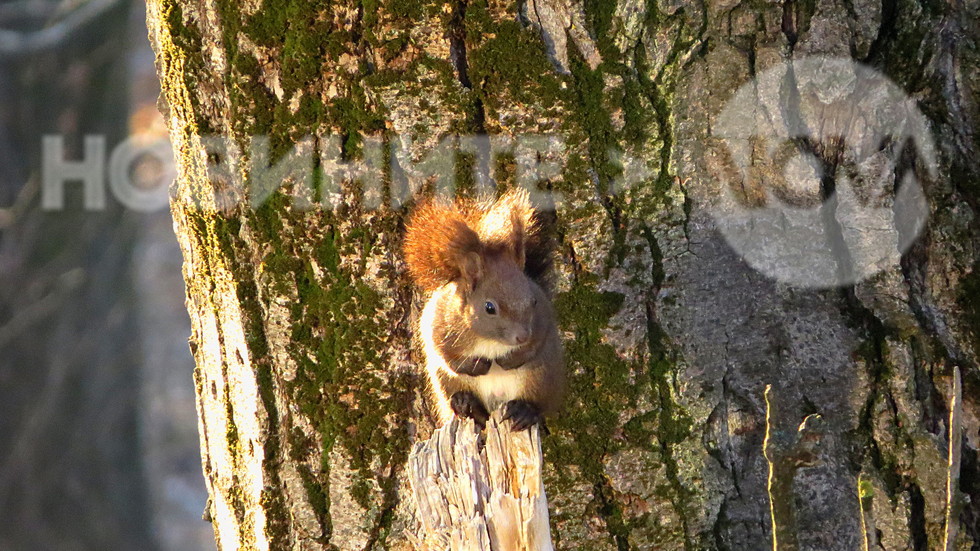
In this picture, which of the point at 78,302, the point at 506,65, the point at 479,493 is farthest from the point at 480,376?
the point at 78,302

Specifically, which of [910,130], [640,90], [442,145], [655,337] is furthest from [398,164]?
[910,130]

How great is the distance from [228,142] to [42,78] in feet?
11.5

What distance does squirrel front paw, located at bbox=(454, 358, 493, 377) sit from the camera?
221 centimetres

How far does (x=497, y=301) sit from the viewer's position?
2154mm

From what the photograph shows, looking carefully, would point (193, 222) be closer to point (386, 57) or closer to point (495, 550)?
point (386, 57)

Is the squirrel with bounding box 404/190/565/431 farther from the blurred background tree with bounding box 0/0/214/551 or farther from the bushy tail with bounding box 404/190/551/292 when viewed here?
the blurred background tree with bounding box 0/0/214/551

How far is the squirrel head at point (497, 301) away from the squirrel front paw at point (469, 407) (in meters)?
0.11

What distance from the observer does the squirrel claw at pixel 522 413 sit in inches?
81.5

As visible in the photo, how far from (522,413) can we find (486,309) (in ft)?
0.77

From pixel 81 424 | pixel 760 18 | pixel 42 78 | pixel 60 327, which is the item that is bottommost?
pixel 81 424

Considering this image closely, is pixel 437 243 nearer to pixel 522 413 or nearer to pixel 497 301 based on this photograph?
pixel 497 301

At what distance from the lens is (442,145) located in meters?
2.04

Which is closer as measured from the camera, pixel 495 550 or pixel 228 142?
pixel 495 550

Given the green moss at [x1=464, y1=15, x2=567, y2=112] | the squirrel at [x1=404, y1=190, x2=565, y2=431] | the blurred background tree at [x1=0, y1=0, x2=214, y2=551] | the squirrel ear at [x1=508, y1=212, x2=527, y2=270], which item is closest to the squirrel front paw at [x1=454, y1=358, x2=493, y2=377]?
the squirrel at [x1=404, y1=190, x2=565, y2=431]
